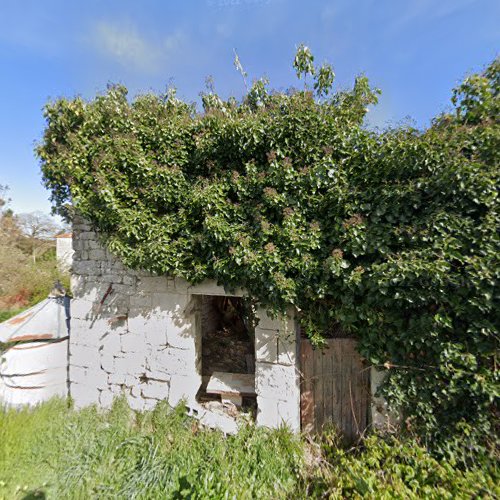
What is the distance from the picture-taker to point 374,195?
324cm

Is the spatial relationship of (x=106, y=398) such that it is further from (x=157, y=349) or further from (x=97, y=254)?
(x=97, y=254)

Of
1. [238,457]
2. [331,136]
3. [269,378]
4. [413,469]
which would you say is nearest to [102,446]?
[238,457]

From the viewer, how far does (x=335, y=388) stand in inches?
149

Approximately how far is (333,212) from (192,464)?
151 inches

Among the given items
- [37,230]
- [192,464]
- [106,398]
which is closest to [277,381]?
[192,464]

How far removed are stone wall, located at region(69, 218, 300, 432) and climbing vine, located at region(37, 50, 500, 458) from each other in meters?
0.47

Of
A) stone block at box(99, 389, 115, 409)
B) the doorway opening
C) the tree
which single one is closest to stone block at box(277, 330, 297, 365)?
the doorway opening

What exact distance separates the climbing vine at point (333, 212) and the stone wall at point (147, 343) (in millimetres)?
472

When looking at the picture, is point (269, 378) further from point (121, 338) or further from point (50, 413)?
point (50, 413)

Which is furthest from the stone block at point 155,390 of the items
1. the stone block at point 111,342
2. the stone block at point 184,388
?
Result: the stone block at point 111,342

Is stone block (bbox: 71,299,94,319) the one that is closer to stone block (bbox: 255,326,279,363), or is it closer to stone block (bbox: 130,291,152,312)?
stone block (bbox: 130,291,152,312)

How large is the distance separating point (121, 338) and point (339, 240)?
157 inches

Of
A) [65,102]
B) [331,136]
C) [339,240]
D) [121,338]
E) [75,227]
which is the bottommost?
[121,338]

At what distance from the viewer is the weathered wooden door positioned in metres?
3.68
